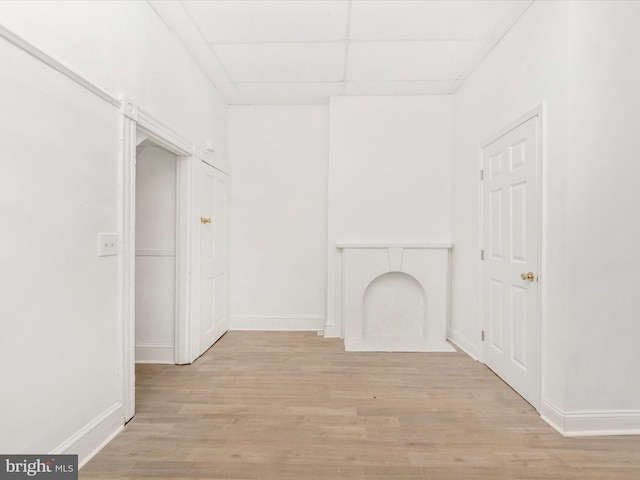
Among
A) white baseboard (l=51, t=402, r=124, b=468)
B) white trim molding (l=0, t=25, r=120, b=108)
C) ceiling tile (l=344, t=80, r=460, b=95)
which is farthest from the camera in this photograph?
ceiling tile (l=344, t=80, r=460, b=95)

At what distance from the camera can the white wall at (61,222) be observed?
1.28 metres

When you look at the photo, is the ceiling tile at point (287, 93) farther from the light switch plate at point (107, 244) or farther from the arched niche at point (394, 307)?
the light switch plate at point (107, 244)

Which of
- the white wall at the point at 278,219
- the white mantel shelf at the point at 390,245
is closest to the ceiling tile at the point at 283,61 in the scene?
the white wall at the point at 278,219

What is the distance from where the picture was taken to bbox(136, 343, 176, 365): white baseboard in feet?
9.71

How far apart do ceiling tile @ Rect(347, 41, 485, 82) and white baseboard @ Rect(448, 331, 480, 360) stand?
A: 278 centimetres

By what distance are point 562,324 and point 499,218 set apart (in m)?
1.02

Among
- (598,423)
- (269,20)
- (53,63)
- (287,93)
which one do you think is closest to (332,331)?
(598,423)

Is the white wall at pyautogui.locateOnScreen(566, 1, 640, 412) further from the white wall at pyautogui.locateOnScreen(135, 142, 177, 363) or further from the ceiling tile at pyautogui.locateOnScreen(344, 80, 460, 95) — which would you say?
the white wall at pyautogui.locateOnScreen(135, 142, 177, 363)

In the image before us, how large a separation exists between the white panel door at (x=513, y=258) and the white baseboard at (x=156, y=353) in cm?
295

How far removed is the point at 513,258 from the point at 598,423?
1.14 m

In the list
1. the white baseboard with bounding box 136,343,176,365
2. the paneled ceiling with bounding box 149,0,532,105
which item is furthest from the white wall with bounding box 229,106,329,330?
the white baseboard with bounding box 136,343,176,365

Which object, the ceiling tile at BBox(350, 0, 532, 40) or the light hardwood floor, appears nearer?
the light hardwood floor

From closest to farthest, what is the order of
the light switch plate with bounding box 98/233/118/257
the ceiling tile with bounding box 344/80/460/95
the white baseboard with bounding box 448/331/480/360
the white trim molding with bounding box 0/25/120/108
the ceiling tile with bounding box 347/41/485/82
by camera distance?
the white trim molding with bounding box 0/25/120/108 → the light switch plate with bounding box 98/233/118/257 → the ceiling tile with bounding box 347/41/485/82 → the white baseboard with bounding box 448/331/480/360 → the ceiling tile with bounding box 344/80/460/95

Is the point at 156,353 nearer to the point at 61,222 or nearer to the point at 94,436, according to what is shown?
the point at 94,436
